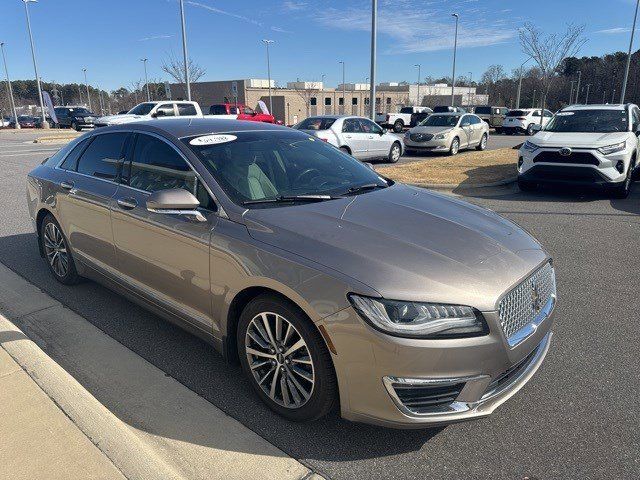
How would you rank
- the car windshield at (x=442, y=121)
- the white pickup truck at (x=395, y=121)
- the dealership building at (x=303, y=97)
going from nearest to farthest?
the car windshield at (x=442, y=121) → the white pickup truck at (x=395, y=121) → the dealership building at (x=303, y=97)

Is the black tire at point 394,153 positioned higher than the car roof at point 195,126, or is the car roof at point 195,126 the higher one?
the car roof at point 195,126

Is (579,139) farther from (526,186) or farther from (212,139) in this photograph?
(212,139)

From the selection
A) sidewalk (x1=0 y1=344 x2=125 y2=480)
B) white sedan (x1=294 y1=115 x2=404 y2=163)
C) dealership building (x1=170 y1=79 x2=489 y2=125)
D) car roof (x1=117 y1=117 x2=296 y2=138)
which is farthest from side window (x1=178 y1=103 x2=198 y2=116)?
dealership building (x1=170 y1=79 x2=489 y2=125)

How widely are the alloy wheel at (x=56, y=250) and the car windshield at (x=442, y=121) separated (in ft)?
52.0

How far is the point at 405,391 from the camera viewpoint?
7.86ft

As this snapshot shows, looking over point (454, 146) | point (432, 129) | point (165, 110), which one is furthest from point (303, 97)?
point (454, 146)

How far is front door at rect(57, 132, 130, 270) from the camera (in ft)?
13.5

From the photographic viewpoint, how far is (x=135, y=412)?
2.98 m

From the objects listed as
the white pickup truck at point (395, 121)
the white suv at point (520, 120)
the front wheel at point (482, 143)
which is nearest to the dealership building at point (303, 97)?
the white pickup truck at point (395, 121)

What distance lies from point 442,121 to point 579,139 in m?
9.73

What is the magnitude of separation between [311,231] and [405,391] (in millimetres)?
1002

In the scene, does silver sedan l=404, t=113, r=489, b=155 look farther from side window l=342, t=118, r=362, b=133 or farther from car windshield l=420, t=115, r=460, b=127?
side window l=342, t=118, r=362, b=133

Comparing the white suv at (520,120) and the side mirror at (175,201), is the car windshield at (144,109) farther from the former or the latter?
the side mirror at (175,201)

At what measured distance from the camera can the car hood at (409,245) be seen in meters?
2.43
